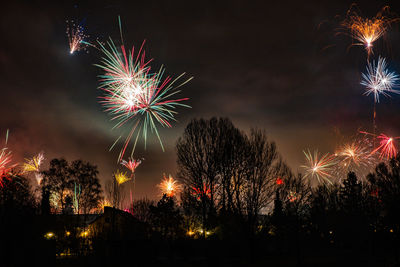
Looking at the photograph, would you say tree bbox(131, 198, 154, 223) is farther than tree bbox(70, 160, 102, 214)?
Yes

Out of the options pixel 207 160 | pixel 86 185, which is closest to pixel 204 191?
pixel 207 160

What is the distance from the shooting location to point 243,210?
2880cm

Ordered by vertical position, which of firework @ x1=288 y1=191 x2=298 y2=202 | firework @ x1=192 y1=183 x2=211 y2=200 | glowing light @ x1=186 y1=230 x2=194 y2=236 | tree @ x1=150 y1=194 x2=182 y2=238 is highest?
firework @ x1=192 y1=183 x2=211 y2=200

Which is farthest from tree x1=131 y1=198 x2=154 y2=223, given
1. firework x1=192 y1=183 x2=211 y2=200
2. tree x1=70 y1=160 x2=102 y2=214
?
firework x1=192 y1=183 x2=211 y2=200

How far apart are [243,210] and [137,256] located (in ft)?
34.3

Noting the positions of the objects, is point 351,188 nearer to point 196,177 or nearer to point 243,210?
point 243,210

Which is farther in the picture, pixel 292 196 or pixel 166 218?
pixel 166 218

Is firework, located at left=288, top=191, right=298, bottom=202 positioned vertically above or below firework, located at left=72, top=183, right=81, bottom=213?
below

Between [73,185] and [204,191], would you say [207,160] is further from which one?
[73,185]

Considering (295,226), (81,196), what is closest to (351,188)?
(295,226)

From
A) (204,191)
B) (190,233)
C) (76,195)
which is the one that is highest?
(76,195)

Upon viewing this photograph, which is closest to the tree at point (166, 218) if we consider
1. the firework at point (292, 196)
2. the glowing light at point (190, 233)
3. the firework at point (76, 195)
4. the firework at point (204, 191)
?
the glowing light at point (190, 233)

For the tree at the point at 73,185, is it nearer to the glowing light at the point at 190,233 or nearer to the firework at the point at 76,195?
the firework at the point at 76,195

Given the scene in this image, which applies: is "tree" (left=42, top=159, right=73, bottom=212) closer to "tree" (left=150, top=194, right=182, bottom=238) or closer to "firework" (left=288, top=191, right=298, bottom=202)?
"tree" (left=150, top=194, right=182, bottom=238)
